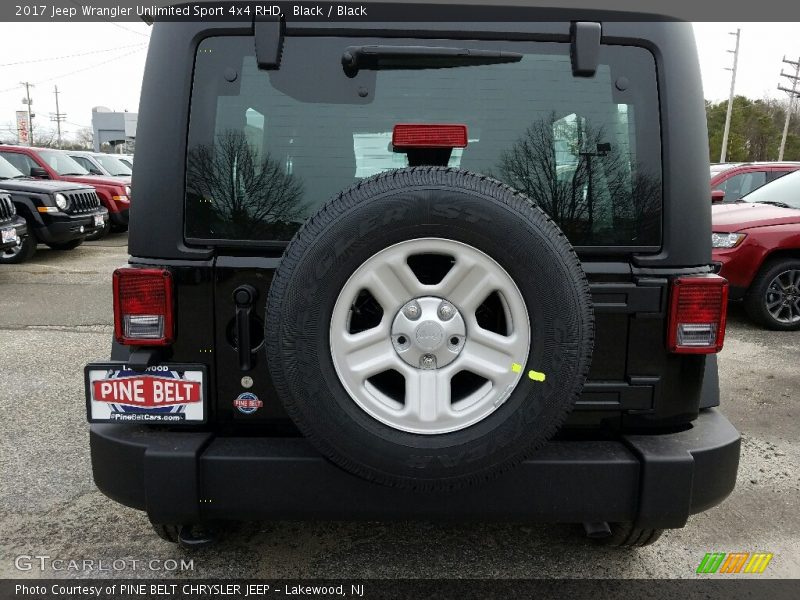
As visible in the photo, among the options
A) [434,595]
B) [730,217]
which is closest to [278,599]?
[434,595]

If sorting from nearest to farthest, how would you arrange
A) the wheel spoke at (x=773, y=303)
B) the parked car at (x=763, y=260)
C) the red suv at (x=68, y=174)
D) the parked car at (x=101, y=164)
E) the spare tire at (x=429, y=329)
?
1. the spare tire at (x=429, y=329)
2. the parked car at (x=763, y=260)
3. the wheel spoke at (x=773, y=303)
4. the red suv at (x=68, y=174)
5. the parked car at (x=101, y=164)

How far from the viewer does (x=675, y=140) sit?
203 centimetres

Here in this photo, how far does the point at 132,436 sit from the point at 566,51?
182 cm

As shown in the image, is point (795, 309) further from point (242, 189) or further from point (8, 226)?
point (8, 226)

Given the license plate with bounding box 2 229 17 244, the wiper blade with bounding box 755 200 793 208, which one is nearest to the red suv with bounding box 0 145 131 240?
the license plate with bounding box 2 229 17 244

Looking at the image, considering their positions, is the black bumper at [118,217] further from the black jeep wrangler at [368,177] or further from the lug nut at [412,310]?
the lug nut at [412,310]

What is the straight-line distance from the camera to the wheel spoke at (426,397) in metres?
1.79

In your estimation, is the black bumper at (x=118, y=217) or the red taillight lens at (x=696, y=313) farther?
the black bumper at (x=118, y=217)

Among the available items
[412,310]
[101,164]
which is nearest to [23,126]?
[101,164]

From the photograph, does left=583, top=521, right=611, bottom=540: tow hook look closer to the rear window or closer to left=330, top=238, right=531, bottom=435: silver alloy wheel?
left=330, top=238, right=531, bottom=435: silver alloy wheel

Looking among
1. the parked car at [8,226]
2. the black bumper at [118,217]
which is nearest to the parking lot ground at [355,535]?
the parked car at [8,226]

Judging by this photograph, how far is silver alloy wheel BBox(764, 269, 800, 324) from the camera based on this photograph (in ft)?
20.4

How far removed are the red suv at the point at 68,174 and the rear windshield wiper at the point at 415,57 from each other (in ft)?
36.0

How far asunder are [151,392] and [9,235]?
7.65 meters
